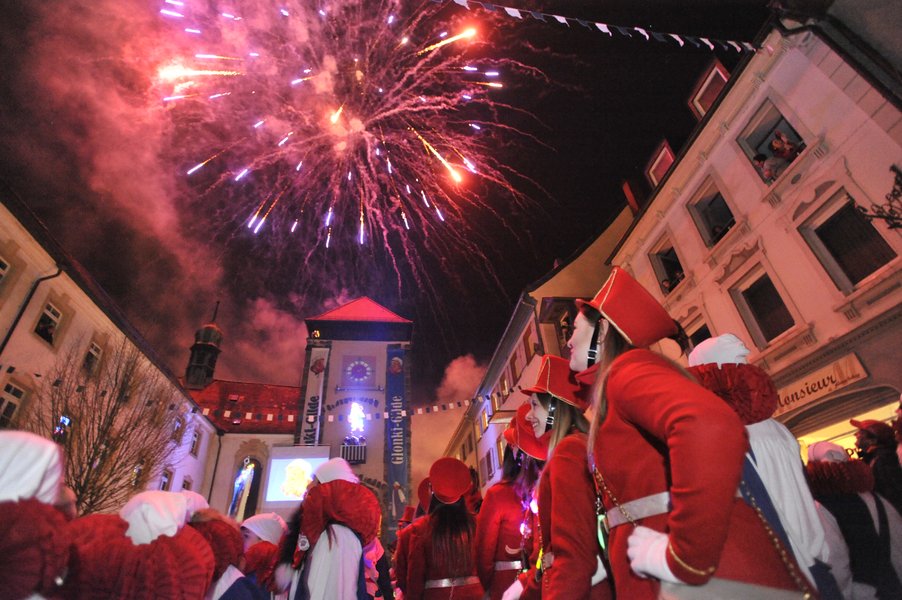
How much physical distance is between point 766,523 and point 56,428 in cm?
1772

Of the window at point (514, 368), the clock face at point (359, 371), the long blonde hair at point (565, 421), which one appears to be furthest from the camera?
the clock face at point (359, 371)

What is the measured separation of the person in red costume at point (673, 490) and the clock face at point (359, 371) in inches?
1242

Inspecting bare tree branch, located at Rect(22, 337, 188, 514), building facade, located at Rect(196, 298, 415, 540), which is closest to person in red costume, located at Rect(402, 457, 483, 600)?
bare tree branch, located at Rect(22, 337, 188, 514)

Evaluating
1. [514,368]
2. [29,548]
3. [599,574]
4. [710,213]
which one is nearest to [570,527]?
[599,574]

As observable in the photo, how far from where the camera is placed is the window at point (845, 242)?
7.84m

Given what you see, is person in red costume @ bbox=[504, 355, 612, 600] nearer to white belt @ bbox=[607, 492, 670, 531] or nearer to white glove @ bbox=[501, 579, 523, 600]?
white glove @ bbox=[501, 579, 523, 600]

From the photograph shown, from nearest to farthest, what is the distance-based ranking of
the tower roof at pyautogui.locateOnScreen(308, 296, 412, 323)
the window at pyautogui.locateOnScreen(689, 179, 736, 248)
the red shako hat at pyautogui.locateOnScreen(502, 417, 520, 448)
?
1. the red shako hat at pyautogui.locateOnScreen(502, 417, 520, 448)
2. the window at pyautogui.locateOnScreen(689, 179, 736, 248)
3. the tower roof at pyautogui.locateOnScreen(308, 296, 412, 323)

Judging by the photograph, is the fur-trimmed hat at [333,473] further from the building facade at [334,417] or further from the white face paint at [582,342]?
the building facade at [334,417]

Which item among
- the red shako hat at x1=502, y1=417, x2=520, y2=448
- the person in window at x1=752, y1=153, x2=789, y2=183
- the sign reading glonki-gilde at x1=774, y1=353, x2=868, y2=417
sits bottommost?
the red shako hat at x1=502, y1=417, x2=520, y2=448

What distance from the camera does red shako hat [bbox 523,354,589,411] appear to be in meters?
3.12

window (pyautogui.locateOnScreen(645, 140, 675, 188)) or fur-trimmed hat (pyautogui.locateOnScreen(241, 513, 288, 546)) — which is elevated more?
window (pyautogui.locateOnScreen(645, 140, 675, 188))

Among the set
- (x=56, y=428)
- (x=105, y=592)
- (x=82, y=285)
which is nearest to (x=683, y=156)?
(x=105, y=592)

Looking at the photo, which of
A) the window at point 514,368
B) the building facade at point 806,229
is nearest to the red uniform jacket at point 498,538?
the building facade at point 806,229

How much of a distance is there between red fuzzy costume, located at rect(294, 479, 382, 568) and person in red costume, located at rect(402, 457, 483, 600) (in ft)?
2.52
